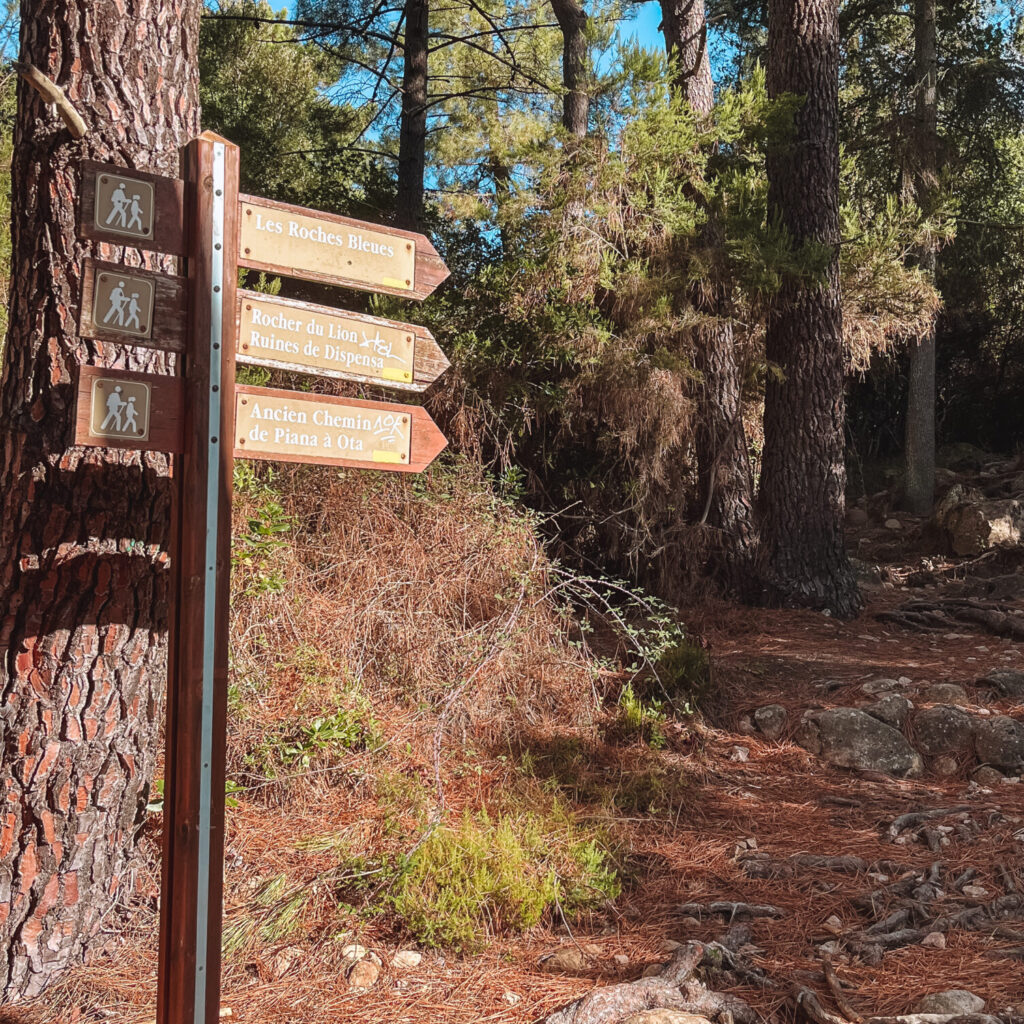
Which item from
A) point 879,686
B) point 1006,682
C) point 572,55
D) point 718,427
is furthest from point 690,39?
point 1006,682

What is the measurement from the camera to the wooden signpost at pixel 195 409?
2404mm

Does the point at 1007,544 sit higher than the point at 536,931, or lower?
higher

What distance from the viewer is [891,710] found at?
545cm

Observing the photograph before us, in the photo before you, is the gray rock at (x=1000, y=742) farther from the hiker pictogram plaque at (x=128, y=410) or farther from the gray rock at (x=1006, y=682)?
the hiker pictogram plaque at (x=128, y=410)

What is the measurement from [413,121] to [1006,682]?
6927 mm

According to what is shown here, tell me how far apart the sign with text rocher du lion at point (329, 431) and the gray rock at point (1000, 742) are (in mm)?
3686

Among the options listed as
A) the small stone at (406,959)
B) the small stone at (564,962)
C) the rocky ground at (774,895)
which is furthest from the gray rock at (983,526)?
the small stone at (406,959)

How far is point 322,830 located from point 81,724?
1154mm

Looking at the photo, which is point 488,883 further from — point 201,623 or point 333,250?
point 333,250

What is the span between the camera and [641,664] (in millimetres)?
5770

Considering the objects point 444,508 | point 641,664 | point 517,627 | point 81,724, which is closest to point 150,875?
point 81,724

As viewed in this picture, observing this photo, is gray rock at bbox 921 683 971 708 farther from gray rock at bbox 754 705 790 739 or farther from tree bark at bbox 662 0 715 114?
tree bark at bbox 662 0 715 114

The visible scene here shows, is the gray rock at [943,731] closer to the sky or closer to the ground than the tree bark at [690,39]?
closer to the ground

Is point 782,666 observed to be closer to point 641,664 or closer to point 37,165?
point 641,664
